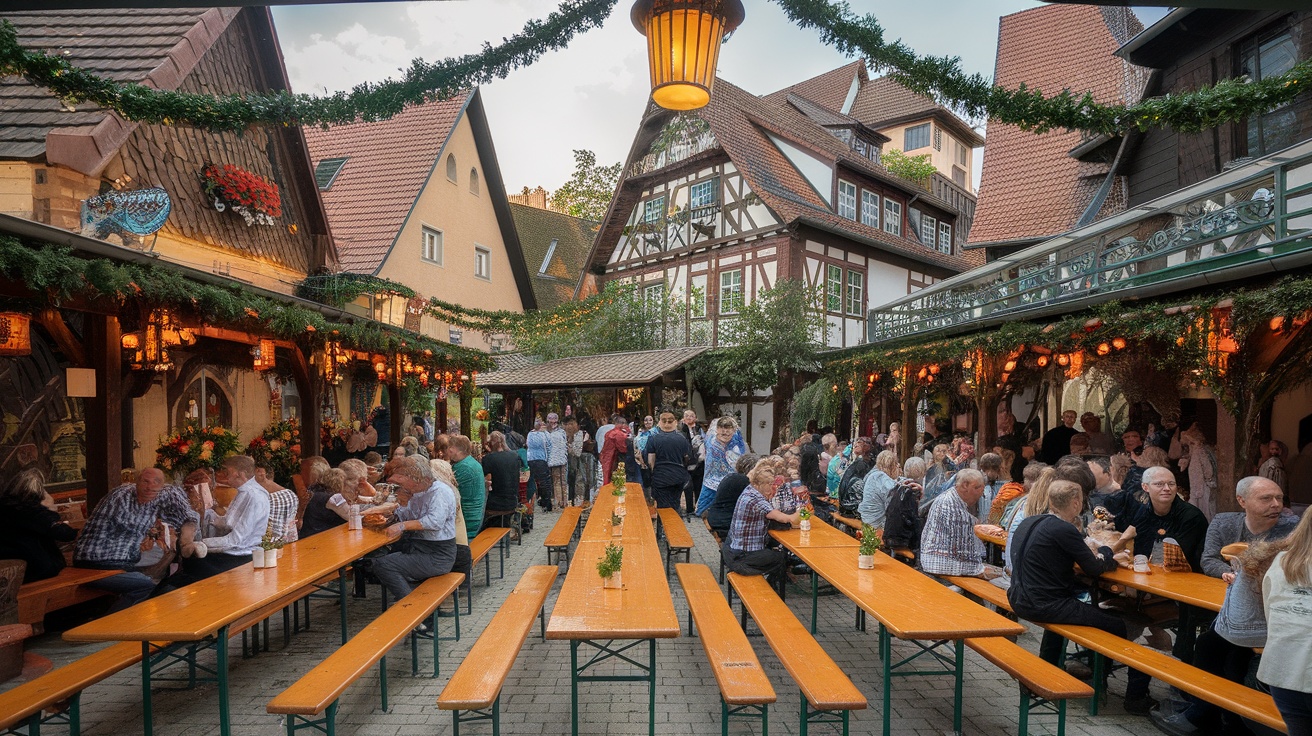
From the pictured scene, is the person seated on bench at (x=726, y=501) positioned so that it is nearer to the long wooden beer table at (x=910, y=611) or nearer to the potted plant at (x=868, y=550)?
the long wooden beer table at (x=910, y=611)

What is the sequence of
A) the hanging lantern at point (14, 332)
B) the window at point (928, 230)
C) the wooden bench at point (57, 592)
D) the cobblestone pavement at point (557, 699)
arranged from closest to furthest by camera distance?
the cobblestone pavement at point (557, 699) → the wooden bench at point (57, 592) → the hanging lantern at point (14, 332) → the window at point (928, 230)

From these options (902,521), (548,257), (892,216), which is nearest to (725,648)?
(902,521)

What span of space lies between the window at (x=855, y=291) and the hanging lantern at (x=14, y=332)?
60.1ft

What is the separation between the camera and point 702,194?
21.7 metres

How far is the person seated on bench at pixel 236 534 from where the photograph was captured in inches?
241

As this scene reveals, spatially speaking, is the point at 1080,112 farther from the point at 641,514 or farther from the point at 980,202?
the point at 980,202

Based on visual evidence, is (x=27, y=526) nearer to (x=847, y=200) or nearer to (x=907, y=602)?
(x=907, y=602)

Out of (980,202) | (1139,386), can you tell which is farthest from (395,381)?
(980,202)

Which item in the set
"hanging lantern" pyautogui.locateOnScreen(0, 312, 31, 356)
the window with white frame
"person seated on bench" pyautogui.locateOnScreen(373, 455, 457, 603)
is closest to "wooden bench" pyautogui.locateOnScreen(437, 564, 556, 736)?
"person seated on bench" pyautogui.locateOnScreen(373, 455, 457, 603)

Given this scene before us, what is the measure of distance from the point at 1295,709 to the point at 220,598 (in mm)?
5468

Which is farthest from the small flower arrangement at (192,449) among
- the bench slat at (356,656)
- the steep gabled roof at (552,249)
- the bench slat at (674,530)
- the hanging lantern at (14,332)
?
the steep gabled roof at (552,249)

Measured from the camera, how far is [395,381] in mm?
13555

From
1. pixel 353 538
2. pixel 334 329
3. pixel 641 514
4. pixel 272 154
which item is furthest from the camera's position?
pixel 272 154

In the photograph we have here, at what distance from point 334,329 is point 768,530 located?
5.64 metres
